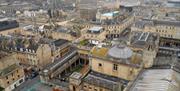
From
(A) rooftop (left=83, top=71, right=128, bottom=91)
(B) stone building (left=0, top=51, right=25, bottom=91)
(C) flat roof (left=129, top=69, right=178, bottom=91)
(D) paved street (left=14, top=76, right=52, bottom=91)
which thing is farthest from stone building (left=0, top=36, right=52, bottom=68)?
(C) flat roof (left=129, top=69, right=178, bottom=91)

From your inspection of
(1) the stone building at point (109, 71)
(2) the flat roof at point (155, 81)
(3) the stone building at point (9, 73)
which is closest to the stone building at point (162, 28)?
(1) the stone building at point (109, 71)

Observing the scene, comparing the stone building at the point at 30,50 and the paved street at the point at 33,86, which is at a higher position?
the stone building at the point at 30,50

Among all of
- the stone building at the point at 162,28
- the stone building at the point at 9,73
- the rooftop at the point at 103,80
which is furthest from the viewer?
the stone building at the point at 162,28

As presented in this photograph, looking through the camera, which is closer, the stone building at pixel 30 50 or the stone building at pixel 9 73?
the stone building at pixel 9 73

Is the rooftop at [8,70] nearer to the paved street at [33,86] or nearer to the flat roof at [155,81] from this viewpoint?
the paved street at [33,86]

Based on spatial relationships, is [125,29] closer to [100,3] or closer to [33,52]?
[33,52]

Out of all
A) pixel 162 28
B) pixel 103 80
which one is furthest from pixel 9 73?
pixel 162 28

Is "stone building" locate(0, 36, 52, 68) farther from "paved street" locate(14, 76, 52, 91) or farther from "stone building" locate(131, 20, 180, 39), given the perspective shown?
"stone building" locate(131, 20, 180, 39)

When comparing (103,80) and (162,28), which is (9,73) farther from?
(162,28)

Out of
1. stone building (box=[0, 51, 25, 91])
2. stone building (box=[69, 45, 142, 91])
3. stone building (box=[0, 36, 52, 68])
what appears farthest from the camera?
stone building (box=[0, 36, 52, 68])
